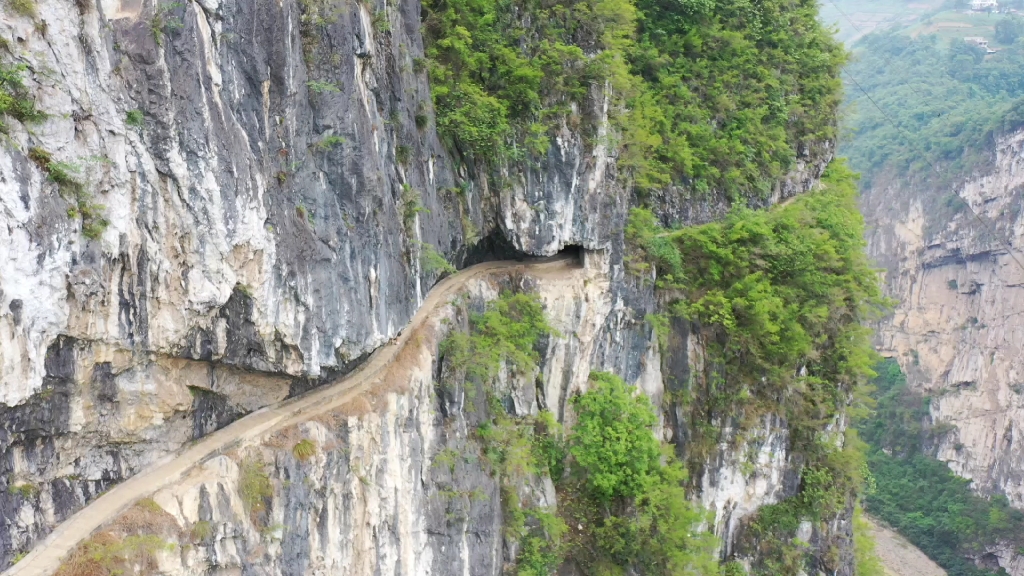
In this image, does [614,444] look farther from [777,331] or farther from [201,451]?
[201,451]

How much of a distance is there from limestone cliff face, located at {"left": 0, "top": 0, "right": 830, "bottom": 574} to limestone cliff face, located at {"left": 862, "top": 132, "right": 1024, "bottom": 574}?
126ft

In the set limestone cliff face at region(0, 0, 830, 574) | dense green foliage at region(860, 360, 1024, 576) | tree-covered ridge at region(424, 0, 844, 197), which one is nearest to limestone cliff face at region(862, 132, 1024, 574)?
dense green foliage at region(860, 360, 1024, 576)

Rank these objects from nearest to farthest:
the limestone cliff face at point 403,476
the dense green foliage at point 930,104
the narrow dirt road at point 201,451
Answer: the narrow dirt road at point 201,451 < the limestone cliff face at point 403,476 < the dense green foliage at point 930,104

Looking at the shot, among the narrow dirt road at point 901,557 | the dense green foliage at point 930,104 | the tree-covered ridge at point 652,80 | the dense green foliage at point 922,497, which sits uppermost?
the dense green foliage at point 930,104

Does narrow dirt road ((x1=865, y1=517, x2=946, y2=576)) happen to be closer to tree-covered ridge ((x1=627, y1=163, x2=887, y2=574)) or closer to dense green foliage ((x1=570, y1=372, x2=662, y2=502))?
tree-covered ridge ((x1=627, y1=163, x2=887, y2=574))

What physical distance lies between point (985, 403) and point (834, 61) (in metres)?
30.1

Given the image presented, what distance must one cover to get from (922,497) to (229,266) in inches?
1610

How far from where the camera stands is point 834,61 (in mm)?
21312

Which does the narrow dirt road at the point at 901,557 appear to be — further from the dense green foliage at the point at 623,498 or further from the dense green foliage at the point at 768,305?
the dense green foliage at the point at 623,498

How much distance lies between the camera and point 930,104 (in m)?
60.6

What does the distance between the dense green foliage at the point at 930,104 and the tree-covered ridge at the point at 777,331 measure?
108 feet

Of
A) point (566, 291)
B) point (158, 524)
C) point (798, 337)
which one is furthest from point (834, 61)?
point (158, 524)

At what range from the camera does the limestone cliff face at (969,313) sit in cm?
3988

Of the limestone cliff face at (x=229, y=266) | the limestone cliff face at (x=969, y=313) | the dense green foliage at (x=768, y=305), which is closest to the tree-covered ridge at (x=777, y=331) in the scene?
the dense green foliage at (x=768, y=305)
